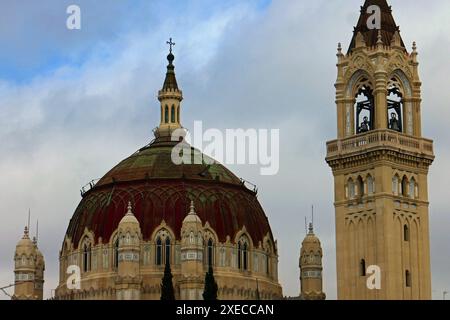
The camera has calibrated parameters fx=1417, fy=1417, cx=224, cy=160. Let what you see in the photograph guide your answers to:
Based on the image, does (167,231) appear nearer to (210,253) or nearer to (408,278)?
(210,253)

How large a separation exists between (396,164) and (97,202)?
34.2 m

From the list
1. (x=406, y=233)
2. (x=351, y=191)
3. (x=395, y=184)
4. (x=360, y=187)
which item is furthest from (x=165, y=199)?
(x=406, y=233)

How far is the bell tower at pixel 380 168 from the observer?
288ft

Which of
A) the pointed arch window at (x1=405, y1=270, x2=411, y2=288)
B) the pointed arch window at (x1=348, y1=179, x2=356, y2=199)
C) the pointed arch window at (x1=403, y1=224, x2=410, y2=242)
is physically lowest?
the pointed arch window at (x1=405, y1=270, x2=411, y2=288)

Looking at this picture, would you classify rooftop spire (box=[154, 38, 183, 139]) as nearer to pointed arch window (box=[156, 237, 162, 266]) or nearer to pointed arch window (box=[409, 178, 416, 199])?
pointed arch window (box=[156, 237, 162, 266])

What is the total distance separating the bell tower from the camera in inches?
3452

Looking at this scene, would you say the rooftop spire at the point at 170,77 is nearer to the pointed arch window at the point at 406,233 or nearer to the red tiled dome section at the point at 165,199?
the red tiled dome section at the point at 165,199

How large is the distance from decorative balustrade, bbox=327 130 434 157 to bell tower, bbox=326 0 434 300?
6 centimetres

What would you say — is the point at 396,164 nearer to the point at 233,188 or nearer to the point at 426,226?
the point at 426,226

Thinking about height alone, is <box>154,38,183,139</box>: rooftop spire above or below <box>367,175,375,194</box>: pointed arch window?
above

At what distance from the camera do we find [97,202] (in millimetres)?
115562

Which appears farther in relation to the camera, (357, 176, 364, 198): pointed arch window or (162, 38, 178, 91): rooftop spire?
(162, 38, 178, 91): rooftop spire

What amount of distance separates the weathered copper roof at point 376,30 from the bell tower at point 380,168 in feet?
0.21

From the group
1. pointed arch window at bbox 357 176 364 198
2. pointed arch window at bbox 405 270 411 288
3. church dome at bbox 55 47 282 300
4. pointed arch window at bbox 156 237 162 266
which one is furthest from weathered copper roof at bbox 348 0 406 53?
pointed arch window at bbox 156 237 162 266
